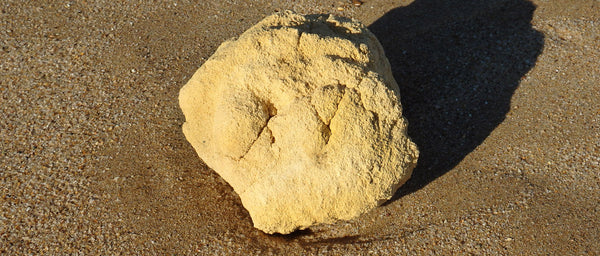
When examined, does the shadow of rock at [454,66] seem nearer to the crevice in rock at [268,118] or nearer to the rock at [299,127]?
the rock at [299,127]

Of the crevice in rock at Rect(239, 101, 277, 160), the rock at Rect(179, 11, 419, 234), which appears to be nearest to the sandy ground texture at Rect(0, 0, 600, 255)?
the rock at Rect(179, 11, 419, 234)

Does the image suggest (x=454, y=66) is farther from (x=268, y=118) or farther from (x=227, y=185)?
(x=227, y=185)

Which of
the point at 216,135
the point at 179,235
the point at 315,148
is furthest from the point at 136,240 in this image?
the point at 315,148

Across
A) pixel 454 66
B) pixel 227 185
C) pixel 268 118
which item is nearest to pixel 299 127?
pixel 268 118

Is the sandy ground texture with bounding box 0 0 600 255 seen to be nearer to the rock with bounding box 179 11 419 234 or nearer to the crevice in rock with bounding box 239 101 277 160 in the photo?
the rock with bounding box 179 11 419 234

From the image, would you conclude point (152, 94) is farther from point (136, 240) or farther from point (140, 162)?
point (136, 240)

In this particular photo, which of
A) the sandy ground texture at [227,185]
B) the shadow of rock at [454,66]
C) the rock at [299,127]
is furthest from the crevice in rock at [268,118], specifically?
the shadow of rock at [454,66]
